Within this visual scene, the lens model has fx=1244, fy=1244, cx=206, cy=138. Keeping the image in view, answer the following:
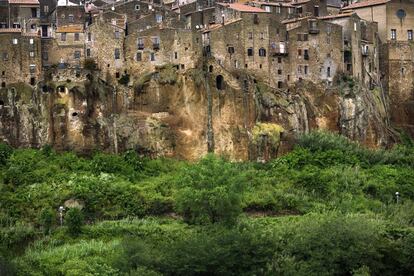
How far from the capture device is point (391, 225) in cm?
7250

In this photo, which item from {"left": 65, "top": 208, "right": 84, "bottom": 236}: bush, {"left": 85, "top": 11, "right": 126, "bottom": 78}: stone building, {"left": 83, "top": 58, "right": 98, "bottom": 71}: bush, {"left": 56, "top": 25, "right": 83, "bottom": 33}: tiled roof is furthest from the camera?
{"left": 56, "top": 25, "right": 83, "bottom": 33}: tiled roof

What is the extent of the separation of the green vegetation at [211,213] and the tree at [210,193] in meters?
0.08

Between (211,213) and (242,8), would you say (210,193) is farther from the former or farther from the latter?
(242,8)

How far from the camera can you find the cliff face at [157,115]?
81.9 metres

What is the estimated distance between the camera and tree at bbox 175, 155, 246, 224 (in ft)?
241

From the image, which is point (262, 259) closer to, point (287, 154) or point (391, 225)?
point (391, 225)

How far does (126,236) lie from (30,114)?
15.3 m

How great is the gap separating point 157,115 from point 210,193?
11381 millimetres

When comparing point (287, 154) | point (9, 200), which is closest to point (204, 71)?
point (287, 154)

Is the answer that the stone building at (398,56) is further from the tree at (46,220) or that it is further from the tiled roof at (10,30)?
the tree at (46,220)

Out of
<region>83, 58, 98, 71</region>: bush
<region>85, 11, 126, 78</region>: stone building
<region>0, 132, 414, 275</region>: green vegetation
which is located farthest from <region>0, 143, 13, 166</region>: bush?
<region>85, 11, 126, 78</region>: stone building

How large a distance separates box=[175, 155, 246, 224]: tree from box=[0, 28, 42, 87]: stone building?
13.4m

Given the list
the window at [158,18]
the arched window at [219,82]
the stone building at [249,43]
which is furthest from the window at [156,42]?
the arched window at [219,82]

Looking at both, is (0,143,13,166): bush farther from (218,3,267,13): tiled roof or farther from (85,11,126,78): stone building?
(218,3,267,13): tiled roof
